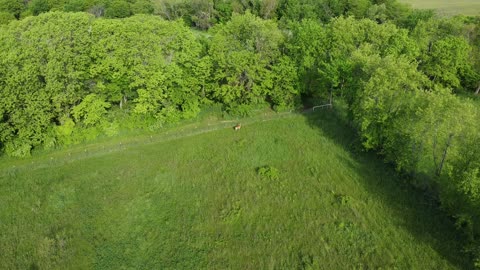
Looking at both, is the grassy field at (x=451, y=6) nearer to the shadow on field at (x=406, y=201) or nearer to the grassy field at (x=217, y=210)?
the shadow on field at (x=406, y=201)

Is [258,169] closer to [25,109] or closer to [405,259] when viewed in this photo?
[405,259]

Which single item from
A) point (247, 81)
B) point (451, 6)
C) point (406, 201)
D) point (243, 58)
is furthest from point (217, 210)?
point (451, 6)

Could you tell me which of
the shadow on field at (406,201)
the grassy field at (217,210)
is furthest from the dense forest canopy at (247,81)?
the grassy field at (217,210)

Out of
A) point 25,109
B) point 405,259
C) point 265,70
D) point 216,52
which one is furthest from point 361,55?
point 25,109

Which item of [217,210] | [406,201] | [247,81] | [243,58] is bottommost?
[217,210]

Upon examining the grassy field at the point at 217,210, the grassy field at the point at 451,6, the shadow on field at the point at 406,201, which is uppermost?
the grassy field at the point at 451,6

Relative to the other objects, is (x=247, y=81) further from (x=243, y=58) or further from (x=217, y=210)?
(x=217, y=210)
